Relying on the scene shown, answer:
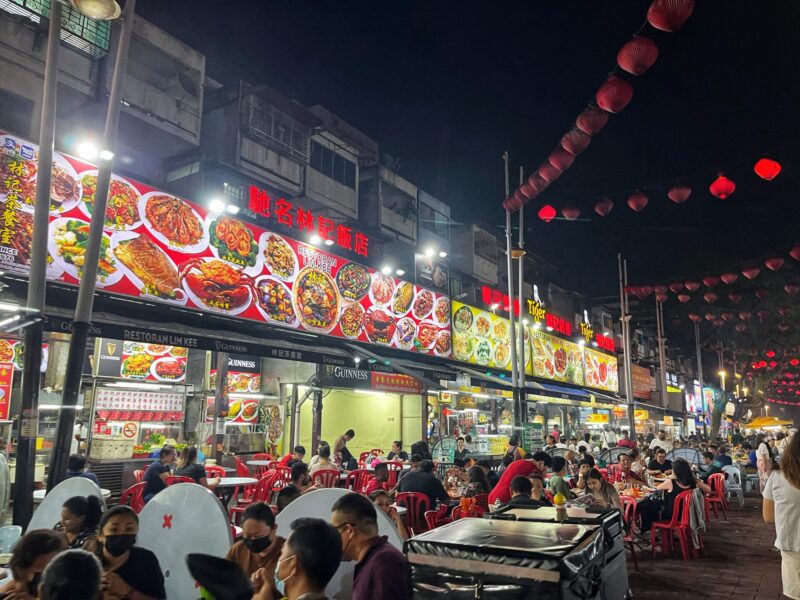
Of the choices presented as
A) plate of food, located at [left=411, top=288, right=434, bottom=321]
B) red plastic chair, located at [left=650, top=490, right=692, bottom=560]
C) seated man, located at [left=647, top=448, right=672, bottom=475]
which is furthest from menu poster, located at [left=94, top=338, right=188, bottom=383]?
seated man, located at [left=647, top=448, right=672, bottom=475]

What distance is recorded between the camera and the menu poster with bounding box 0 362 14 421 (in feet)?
37.8

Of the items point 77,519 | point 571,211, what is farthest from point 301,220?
point 77,519

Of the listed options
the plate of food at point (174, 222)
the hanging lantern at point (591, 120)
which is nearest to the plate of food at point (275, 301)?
the plate of food at point (174, 222)

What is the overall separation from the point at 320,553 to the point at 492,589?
87 cm

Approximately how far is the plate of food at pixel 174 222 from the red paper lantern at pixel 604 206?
890 cm

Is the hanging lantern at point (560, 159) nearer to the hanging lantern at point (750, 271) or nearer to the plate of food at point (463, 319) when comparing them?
the plate of food at point (463, 319)

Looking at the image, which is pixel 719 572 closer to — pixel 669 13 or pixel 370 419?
pixel 669 13

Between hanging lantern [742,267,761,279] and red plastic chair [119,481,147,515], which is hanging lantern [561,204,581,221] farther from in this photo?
red plastic chair [119,481,147,515]

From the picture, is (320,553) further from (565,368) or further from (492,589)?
(565,368)

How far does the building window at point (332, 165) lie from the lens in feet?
73.7

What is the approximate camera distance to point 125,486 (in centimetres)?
1292

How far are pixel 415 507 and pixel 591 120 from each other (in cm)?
638

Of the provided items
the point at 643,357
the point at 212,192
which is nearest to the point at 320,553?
the point at 212,192

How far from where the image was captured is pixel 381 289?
57.2 ft
